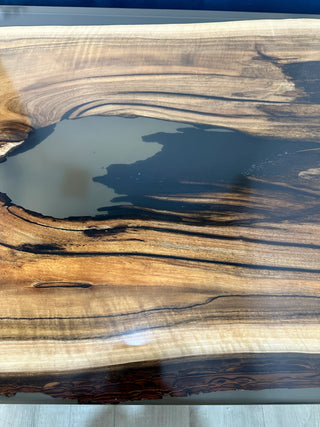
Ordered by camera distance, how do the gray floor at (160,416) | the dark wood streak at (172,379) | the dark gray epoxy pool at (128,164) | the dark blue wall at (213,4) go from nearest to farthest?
the dark wood streak at (172,379) → the dark gray epoxy pool at (128,164) → the dark blue wall at (213,4) → the gray floor at (160,416)

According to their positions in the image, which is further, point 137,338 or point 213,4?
point 213,4

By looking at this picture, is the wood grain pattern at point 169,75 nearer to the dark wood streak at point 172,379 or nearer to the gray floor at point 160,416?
the dark wood streak at point 172,379

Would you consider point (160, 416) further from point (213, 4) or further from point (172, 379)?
point (213, 4)

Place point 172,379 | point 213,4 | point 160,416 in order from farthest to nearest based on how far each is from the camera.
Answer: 1. point 160,416
2. point 213,4
3. point 172,379

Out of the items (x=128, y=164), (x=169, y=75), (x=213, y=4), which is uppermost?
(x=213, y=4)

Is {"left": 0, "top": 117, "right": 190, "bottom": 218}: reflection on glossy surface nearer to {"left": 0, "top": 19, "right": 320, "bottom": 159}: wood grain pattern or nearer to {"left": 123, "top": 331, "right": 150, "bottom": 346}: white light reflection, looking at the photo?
{"left": 0, "top": 19, "right": 320, "bottom": 159}: wood grain pattern

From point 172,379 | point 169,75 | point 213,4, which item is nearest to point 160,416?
point 172,379

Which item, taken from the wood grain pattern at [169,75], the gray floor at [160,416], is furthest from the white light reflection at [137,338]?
the gray floor at [160,416]

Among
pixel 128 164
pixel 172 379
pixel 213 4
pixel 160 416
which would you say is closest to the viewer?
pixel 172 379
